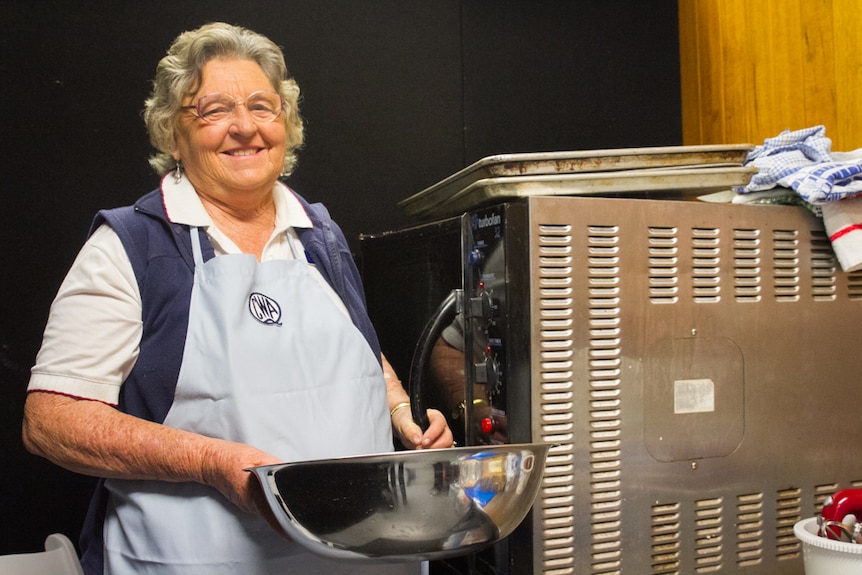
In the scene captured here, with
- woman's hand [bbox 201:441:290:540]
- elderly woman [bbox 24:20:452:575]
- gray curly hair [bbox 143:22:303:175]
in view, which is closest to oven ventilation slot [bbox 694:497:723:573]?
elderly woman [bbox 24:20:452:575]

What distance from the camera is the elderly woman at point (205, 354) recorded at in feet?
3.76

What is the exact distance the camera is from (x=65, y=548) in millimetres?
1405

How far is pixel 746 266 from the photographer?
137 cm

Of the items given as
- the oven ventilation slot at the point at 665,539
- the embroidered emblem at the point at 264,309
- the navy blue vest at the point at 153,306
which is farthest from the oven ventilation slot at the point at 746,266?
the navy blue vest at the point at 153,306

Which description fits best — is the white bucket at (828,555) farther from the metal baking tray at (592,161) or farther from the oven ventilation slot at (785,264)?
the metal baking tray at (592,161)

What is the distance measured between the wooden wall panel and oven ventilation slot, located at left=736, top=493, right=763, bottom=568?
0.73m

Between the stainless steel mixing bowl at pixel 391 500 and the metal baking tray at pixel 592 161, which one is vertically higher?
the metal baking tray at pixel 592 161

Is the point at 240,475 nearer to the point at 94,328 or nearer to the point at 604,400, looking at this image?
the point at 94,328

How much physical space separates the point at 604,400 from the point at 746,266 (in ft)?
1.11

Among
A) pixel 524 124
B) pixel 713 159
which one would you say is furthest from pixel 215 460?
pixel 524 124

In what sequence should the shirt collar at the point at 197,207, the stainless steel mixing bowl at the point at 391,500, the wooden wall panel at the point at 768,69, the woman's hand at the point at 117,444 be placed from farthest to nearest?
the wooden wall panel at the point at 768,69 < the shirt collar at the point at 197,207 < the woman's hand at the point at 117,444 < the stainless steel mixing bowl at the point at 391,500

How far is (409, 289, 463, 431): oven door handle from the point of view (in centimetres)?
134

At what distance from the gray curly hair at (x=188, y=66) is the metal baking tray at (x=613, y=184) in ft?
1.30

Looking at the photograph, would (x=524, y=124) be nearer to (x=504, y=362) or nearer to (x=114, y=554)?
(x=504, y=362)
